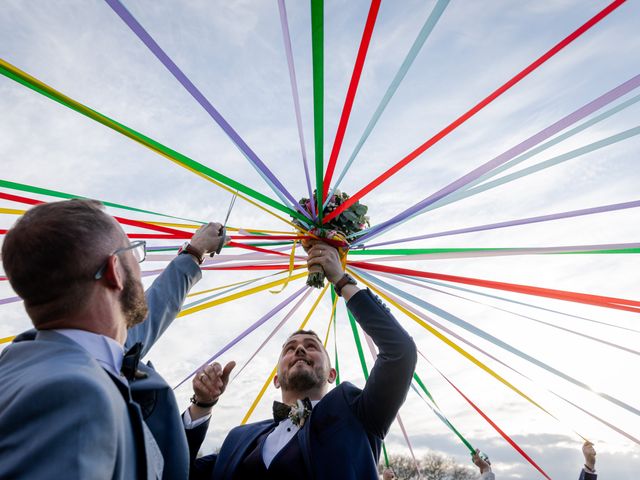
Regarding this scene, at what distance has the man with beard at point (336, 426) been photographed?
2.77m

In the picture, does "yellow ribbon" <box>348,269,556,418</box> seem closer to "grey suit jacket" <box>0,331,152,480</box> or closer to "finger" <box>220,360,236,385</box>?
"finger" <box>220,360,236,385</box>

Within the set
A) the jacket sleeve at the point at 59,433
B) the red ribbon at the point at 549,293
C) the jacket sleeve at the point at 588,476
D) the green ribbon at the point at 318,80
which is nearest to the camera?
the jacket sleeve at the point at 59,433

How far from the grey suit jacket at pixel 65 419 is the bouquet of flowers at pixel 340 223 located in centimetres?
209

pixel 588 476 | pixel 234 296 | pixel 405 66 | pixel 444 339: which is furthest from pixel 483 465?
pixel 405 66

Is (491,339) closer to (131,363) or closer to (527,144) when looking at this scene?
(527,144)

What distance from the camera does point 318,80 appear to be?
8.82 ft

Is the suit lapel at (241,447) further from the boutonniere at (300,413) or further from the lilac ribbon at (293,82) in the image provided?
the lilac ribbon at (293,82)

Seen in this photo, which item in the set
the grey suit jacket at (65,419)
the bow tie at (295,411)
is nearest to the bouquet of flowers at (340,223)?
the bow tie at (295,411)

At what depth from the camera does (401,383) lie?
284cm

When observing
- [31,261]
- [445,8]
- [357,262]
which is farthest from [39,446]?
[357,262]

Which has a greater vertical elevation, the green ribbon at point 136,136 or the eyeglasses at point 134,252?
the green ribbon at point 136,136

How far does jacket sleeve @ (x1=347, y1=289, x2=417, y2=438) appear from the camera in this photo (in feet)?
9.31

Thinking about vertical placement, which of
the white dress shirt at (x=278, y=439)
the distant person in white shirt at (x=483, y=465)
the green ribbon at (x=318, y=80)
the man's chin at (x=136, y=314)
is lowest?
the distant person in white shirt at (x=483, y=465)

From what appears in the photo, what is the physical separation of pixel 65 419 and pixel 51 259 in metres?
0.59
